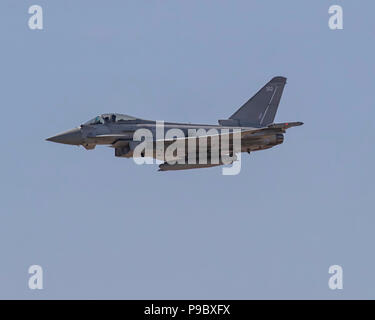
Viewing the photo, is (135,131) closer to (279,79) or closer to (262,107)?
(262,107)

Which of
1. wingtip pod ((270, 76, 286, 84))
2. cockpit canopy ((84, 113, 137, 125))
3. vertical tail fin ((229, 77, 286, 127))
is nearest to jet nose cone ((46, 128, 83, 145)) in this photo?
cockpit canopy ((84, 113, 137, 125))

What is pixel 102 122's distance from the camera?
47.4 meters

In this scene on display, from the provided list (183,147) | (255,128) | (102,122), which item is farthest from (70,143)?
(255,128)

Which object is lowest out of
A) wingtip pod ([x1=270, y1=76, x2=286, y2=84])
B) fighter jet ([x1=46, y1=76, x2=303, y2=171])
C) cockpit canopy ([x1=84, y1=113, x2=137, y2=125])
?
fighter jet ([x1=46, y1=76, x2=303, y2=171])

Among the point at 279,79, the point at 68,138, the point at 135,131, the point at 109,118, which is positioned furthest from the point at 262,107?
the point at 68,138

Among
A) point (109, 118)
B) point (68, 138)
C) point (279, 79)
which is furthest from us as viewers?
point (279, 79)

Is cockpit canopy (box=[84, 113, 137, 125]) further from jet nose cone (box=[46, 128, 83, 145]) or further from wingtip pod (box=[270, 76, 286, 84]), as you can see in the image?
wingtip pod (box=[270, 76, 286, 84])

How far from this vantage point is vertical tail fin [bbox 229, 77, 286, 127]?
49844 millimetres

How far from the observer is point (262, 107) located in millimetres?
50312

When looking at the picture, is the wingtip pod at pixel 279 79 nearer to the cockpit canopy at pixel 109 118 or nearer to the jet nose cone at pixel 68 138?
the cockpit canopy at pixel 109 118
